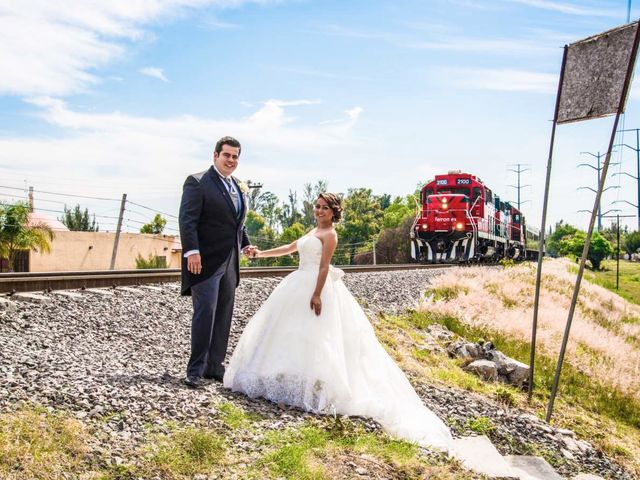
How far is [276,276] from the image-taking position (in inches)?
503

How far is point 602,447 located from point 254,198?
80.7 meters

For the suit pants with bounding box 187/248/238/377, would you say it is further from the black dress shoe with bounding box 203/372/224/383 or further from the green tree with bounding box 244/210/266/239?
the green tree with bounding box 244/210/266/239

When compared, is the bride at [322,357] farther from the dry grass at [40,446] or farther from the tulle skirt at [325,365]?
the dry grass at [40,446]

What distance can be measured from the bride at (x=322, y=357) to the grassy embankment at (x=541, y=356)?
1.51 meters

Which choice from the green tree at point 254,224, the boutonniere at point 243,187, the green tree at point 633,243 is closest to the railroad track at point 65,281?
the boutonniere at point 243,187

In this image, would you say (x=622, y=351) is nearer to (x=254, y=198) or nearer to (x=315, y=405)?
(x=315, y=405)

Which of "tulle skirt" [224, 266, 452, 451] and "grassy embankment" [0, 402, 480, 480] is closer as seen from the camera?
"grassy embankment" [0, 402, 480, 480]

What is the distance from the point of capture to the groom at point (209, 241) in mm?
5211

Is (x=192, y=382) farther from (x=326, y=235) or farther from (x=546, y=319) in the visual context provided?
(x=546, y=319)

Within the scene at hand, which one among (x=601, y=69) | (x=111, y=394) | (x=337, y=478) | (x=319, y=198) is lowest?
(x=337, y=478)

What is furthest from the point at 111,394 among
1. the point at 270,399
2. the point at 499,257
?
the point at 499,257

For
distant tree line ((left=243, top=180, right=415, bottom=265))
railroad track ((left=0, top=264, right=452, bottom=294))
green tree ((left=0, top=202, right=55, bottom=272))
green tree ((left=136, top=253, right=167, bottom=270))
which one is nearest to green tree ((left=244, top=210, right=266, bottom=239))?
distant tree line ((left=243, top=180, right=415, bottom=265))

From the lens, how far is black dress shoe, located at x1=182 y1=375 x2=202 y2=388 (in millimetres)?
4984

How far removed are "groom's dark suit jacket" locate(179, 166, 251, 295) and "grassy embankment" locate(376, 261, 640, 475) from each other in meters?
2.81
